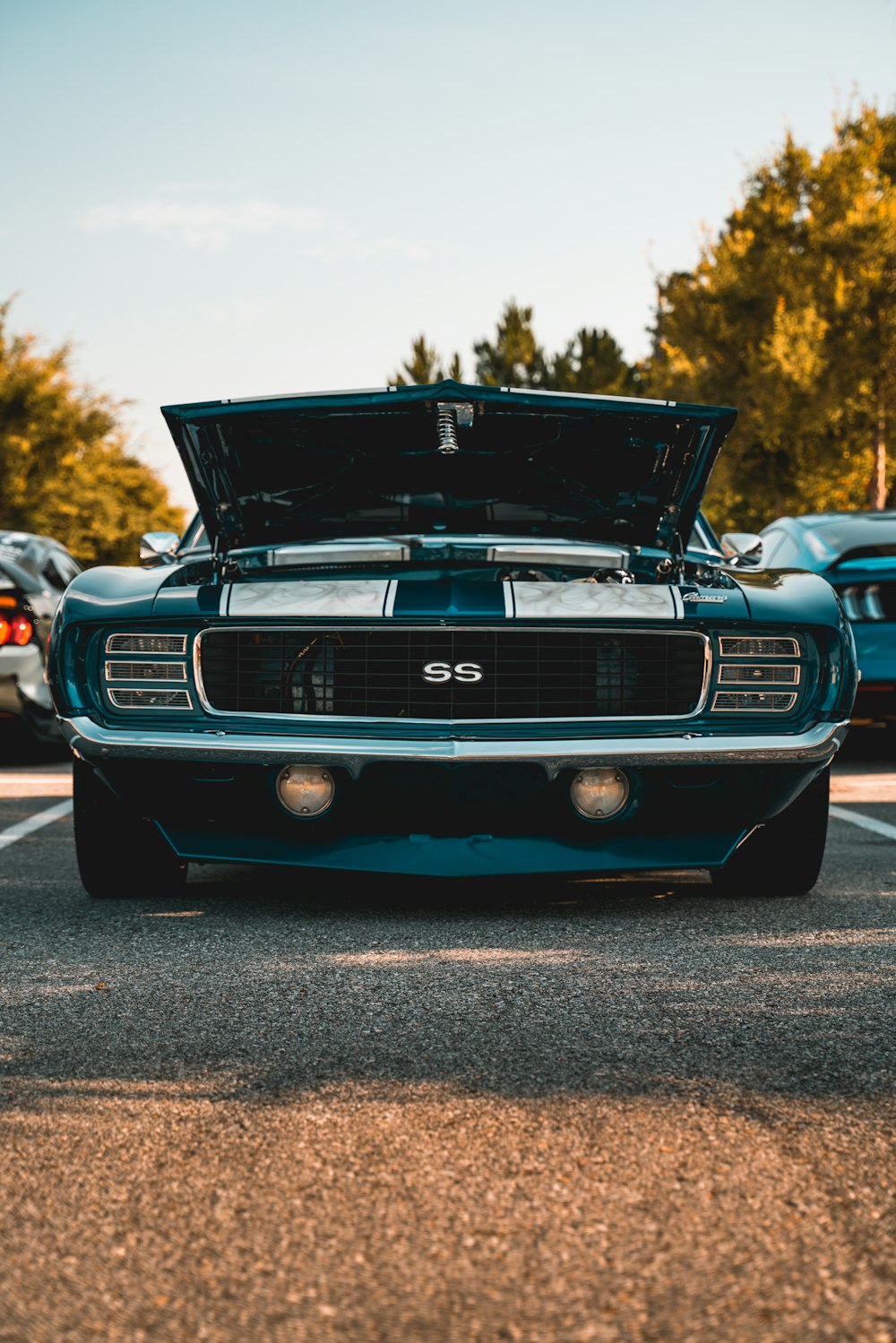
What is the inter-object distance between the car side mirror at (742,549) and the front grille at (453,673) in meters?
1.39

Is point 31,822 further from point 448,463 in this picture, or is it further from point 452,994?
point 452,994

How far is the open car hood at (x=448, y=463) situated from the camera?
15.5ft

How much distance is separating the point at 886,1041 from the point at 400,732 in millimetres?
1709

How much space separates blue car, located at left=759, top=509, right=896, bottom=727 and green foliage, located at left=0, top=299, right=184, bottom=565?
27.3m

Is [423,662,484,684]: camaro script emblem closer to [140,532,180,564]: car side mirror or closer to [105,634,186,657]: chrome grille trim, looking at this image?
[105,634,186,657]: chrome grille trim

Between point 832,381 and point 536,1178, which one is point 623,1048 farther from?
point 832,381

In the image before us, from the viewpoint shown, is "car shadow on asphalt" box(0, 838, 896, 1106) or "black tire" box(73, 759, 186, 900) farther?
"black tire" box(73, 759, 186, 900)

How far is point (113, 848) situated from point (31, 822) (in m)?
2.16

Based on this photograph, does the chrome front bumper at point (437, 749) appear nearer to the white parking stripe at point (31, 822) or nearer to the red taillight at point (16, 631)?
the white parking stripe at point (31, 822)

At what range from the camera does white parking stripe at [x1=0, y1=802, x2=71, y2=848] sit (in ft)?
20.2

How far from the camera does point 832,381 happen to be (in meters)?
23.5

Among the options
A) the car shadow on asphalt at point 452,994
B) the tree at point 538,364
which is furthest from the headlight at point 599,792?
the tree at point 538,364

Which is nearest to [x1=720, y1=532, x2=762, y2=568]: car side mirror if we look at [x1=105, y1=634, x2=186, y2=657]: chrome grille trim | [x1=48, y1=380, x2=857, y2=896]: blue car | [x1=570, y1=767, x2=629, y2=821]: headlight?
[x1=48, y1=380, x2=857, y2=896]: blue car

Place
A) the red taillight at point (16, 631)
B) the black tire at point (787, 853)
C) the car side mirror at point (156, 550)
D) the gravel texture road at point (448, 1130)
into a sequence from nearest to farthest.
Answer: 1. the gravel texture road at point (448, 1130)
2. the black tire at point (787, 853)
3. the car side mirror at point (156, 550)
4. the red taillight at point (16, 631)
